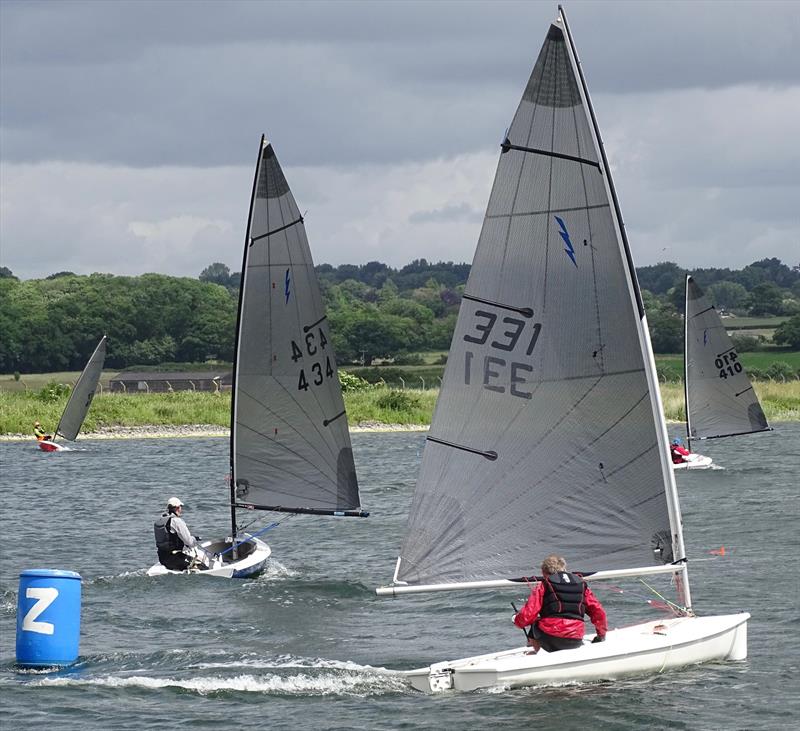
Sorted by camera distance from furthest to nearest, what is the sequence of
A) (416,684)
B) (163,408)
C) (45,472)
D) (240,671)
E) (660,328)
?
(660,328) → (163,408) → (45,472) → (240,671) → (416,684)

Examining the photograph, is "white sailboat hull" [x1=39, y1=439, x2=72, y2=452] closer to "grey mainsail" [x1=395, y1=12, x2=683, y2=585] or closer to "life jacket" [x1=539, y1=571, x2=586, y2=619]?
"grey mainsail" [x1=395, y1=12, x2=683, y2=585]

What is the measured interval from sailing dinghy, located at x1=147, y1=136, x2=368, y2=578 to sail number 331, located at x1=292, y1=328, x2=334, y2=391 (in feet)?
0.06

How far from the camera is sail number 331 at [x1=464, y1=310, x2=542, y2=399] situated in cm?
1655

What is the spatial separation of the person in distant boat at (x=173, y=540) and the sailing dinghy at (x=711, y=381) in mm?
26714

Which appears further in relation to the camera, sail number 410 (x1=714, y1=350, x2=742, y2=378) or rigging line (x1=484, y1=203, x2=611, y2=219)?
sail number 410 (x1=714, y1=350, x2=742, y2=378)

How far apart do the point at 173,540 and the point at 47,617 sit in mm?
6261

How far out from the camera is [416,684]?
16.8 metres

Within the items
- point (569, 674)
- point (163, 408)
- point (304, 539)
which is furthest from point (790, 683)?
point (163, 408)

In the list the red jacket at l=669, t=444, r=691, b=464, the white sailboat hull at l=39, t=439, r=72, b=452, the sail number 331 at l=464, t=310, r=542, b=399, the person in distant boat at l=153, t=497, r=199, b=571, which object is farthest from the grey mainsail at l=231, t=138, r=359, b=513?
the white sailboat hull at l=39, t=439, r=72, b=452

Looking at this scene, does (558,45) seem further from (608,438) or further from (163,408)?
(163,408)

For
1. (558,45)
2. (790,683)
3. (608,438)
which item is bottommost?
(790,683)

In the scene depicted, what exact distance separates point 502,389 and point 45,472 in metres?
36.6

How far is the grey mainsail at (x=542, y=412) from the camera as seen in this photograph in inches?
639

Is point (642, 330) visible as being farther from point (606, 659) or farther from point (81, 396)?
point (81, 396)
